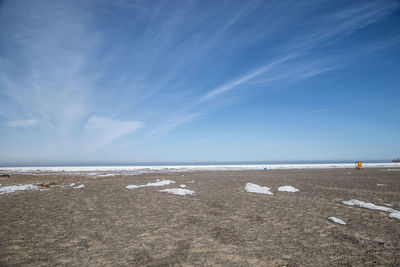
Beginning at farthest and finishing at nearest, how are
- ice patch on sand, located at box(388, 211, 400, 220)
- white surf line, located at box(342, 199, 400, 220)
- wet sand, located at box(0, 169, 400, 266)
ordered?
white surf line, located at box(342, 199, 400, 220), ice patch on sand, located at box(388, 211, 400, 220), wet sand, located at box(0, 169, 400, 266)

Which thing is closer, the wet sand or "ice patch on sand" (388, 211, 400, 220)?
the wet sand

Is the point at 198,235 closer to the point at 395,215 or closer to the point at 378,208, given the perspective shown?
the point at 395,215

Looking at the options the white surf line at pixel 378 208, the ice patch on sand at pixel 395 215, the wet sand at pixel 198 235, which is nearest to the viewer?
the wet sand at pixel 198 235

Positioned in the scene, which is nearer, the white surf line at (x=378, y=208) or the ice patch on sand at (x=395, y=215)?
the ice patch on sand at (x=395, y=215)

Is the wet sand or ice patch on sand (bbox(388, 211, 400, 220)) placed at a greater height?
ice patch on sand (bbox(388, 211, 400, 220))

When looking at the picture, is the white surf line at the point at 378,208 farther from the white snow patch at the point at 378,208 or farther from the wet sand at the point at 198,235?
the wet sand at the point at 198,235

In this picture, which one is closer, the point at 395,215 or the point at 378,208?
the point at 395,215

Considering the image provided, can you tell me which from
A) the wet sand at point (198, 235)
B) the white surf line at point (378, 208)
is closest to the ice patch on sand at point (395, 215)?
the white surf line at point (378, 208)

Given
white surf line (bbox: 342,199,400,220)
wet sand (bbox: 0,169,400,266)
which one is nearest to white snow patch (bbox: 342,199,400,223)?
white surf line (bbox: 342,199,400,220)

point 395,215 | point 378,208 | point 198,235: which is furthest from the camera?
point 378,208

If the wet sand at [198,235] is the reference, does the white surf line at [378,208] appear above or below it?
above

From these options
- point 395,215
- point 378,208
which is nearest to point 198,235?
point 395,215

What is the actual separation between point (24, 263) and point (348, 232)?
9.56m

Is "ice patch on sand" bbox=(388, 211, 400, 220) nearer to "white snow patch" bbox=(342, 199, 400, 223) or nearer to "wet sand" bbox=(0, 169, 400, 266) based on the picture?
"white snow patch" bbox=(342, 199, 400, 223)
